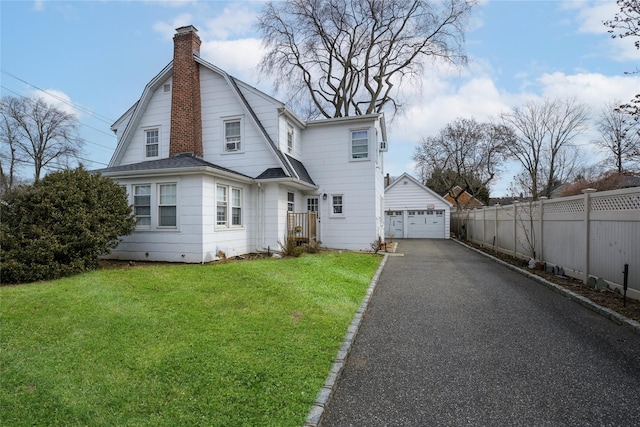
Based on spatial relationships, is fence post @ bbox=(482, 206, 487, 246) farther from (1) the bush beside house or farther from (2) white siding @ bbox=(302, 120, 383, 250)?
(1) the bush beside house

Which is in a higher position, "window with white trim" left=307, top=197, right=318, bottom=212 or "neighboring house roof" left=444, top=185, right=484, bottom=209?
"neighboring house roof" left=444, top=185, right=484, bottom=209

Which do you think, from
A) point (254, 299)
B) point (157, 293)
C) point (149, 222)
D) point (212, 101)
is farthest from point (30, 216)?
point (212, 101)

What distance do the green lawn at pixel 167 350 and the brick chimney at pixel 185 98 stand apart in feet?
23.6

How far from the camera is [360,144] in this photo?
14672mm

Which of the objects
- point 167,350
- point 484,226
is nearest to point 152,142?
point 167,350

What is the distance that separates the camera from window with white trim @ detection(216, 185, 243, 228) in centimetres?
1112

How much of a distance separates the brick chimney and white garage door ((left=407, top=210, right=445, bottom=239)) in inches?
740

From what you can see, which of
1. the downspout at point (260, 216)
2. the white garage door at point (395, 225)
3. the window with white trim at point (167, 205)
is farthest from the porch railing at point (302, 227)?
the white garage door at point (395, 225)

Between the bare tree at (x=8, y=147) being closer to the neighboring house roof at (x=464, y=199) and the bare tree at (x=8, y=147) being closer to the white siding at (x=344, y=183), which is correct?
the white siding at (x=344, y=183)

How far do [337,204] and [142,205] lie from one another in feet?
25.9

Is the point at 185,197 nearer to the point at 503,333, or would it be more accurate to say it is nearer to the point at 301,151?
the point at 301,151

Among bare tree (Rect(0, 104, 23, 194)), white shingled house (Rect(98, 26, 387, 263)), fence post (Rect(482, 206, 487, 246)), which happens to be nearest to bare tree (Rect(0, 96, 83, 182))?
bare tree (Rect(0, 104, 23, 194))

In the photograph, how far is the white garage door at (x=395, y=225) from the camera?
27.4 m

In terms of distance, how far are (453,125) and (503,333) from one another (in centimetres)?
3073
